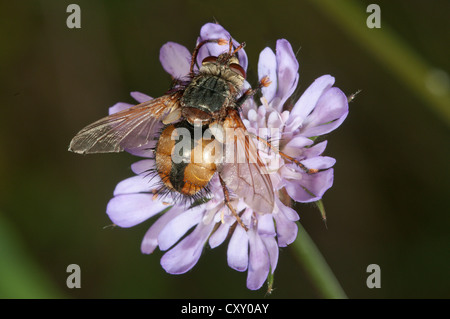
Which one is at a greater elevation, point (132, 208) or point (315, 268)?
point (132, 208)

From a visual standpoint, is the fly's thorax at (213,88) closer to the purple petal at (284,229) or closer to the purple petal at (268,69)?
the purple petal at (268,69)

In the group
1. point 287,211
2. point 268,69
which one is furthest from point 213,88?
point 287,211

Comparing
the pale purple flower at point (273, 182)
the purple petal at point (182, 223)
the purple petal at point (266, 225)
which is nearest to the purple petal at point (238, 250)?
the pale purple flower at point (273, 182)

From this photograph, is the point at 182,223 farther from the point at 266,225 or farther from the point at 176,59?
the point at 176,59

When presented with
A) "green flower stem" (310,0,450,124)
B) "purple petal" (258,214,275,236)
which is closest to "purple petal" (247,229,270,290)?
"purple petal" (258,214,275,236)

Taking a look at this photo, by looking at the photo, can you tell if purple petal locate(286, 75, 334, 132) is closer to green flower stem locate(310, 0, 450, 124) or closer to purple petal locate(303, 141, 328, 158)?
purple petal locate(303, 141, 328, 158)
